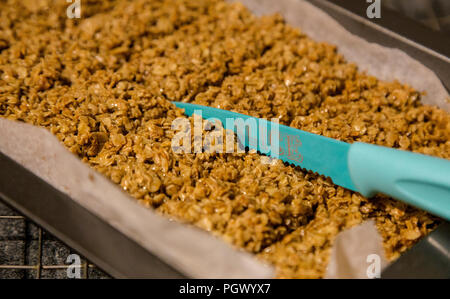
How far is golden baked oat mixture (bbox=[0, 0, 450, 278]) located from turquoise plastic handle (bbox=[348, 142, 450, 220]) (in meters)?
0.13

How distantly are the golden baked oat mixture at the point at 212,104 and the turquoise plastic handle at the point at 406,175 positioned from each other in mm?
129

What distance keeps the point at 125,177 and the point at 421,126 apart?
36.0 inches

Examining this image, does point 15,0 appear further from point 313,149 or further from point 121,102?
point 313,149

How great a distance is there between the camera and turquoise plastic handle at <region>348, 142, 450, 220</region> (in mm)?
895


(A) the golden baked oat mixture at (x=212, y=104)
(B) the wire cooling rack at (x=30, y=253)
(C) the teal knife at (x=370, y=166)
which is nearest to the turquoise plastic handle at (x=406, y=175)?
(C) the teal knife at (x=370, y=166)

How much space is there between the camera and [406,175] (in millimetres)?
911

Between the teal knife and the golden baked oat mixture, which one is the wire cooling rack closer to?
the golden baked oat mixture

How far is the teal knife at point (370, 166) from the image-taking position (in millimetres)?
902

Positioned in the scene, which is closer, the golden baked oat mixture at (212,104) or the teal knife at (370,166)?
the teal knife at (370,166)

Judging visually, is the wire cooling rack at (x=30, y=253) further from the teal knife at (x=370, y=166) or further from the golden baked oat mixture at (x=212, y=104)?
the teal knife at (x=370, y=166)

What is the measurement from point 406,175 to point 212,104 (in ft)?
2.02

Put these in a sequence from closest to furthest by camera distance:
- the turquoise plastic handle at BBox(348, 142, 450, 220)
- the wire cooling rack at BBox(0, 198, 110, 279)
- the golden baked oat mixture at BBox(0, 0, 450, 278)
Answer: the turquoise plastic handle at BBox(348, 142, 450, 220) → the golden baked oat mixture at BBox(0, 0, 450, 278) → the wire cooling rack at BBox(0, 198, 110, 279)

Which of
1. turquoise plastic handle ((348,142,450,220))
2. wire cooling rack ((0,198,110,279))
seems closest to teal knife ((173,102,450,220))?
turquoise plastic handle ((348,142,450,220))

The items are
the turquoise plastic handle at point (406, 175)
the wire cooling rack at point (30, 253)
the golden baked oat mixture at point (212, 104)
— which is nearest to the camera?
the turquoise plastic handle at point (406, 175)
